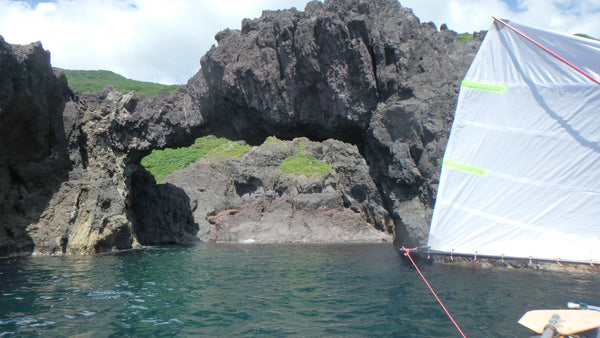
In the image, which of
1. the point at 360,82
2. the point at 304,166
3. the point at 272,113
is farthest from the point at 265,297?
the point at 304,166

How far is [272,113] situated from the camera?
88.5ft

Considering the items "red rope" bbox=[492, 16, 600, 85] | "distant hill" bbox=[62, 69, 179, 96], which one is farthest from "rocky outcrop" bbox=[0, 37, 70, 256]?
"distant hill" bbox=[62, 69, 179, 96]

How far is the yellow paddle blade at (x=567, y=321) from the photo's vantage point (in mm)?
6531

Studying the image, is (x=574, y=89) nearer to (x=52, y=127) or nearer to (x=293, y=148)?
(x=52, y=127)

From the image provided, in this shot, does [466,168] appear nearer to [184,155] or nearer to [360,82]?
[360,82]

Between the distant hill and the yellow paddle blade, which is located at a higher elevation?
the distant hill

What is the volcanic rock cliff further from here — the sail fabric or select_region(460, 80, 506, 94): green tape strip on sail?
select_region(460, 80, 506, 94): green tape strip on sail

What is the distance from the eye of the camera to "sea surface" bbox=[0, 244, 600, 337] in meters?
9.30

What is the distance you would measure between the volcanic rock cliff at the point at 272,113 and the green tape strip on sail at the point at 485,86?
56.3 feet

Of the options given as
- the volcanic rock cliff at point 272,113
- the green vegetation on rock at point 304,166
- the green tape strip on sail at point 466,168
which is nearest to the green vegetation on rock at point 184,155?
the green vegetation on rock at point 304,166

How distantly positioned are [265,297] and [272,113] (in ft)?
53.0

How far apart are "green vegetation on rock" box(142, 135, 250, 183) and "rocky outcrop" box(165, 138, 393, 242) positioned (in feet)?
16.7

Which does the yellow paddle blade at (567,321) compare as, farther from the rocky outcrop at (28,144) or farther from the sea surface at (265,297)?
the rocky outcrop at (28,144)

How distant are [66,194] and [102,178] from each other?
196 cm
